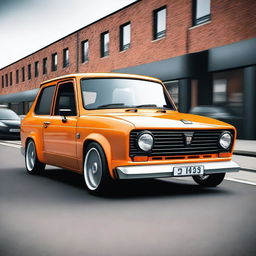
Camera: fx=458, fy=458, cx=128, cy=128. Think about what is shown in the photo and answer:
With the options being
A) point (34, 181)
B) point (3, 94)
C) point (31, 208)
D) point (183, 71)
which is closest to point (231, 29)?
point (183, 71)

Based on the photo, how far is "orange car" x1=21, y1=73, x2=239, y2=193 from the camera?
570cm

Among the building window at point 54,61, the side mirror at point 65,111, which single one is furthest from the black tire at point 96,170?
the building window at point 54,61

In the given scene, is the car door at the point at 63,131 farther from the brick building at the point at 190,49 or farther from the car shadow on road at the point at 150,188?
the brick building at the point at 190,49

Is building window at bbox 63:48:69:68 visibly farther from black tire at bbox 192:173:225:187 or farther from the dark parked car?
black tire at bbox 192:173:225:187

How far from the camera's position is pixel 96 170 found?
20.2ft

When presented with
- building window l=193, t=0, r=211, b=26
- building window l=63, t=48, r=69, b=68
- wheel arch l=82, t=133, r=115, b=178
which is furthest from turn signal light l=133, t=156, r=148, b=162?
building window l=63, t=48, r=69, b=68

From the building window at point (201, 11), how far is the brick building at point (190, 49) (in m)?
0.04

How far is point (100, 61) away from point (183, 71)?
9549 mm

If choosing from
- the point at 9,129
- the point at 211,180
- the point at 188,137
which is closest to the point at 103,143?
the point at 188,137

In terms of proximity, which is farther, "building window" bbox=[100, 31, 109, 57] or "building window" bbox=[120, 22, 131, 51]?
"building window" bbox=[100, 31, 109, 57]

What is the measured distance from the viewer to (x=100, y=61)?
29.6 metres

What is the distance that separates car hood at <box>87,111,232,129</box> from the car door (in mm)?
793

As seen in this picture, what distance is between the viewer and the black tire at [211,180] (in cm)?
686

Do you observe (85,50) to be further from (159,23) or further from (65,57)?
(159,23)
